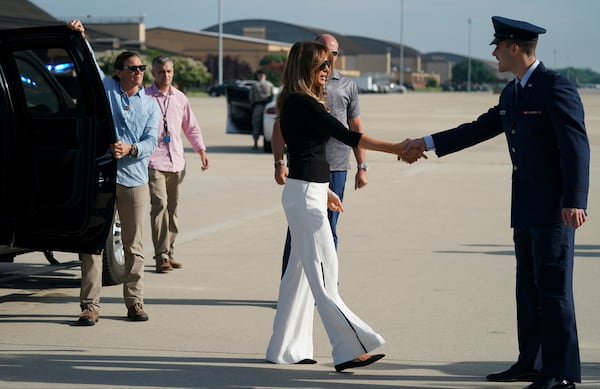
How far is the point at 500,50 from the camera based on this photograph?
231 inches

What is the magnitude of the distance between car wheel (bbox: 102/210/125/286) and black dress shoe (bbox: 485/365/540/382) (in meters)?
3.79

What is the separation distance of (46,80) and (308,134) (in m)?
3.09

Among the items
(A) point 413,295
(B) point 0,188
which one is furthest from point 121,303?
(A) point 413,295

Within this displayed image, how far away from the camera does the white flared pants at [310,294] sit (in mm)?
6078

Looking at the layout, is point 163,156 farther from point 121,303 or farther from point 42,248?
point 42,248

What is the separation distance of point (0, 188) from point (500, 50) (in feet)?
11.5

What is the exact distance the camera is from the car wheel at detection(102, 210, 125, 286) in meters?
8.84

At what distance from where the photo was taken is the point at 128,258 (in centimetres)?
774

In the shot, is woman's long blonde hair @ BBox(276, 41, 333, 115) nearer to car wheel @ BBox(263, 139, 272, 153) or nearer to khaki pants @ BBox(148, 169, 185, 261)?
khaki pants @ BBox(148, 169, 185, 261)

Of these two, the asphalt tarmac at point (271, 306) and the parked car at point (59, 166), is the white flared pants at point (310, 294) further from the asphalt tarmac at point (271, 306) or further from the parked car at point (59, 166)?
the parked car at point (59, 166)

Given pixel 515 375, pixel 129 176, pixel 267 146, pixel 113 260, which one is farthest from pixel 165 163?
pixel 267 146

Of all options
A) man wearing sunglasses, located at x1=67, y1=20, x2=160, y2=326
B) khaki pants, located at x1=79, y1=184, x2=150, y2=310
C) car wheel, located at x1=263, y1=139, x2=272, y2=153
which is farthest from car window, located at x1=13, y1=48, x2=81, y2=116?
car wheel, located at x1=263, y1=139, x2=272, y2=153

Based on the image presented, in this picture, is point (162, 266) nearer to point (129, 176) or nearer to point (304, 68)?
point (129, 176)

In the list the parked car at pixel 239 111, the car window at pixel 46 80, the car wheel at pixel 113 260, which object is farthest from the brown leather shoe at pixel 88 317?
the parked car at pixel 239 111
